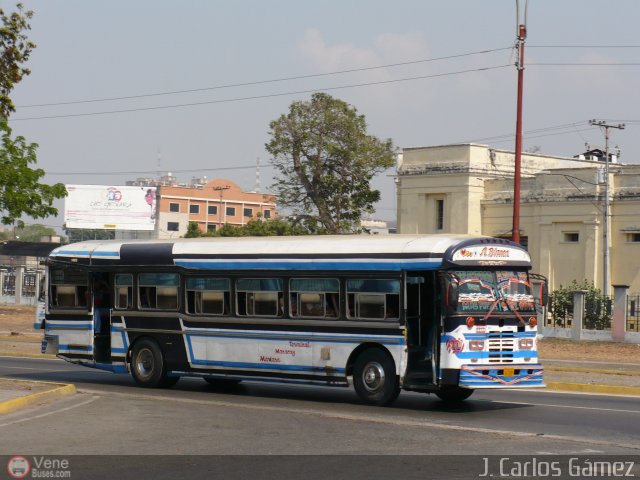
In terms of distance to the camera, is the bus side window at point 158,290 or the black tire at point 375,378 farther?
the bus side window at point 158,290

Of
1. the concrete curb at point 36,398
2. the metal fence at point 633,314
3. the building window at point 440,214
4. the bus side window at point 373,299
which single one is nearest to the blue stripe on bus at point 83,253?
the concrete curb at point 36,398

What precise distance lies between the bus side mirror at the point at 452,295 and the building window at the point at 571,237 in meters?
42.7

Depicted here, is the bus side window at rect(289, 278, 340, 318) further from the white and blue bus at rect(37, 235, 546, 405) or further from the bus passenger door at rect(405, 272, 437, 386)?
the bus passenger door at rect(405, 272, 437, 386)

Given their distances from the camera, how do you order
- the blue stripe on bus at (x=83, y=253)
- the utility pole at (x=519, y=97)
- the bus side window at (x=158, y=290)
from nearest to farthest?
the bus side window at (x=158, y=290), the blue stripe on bus at (x=83, y=253), the utility pole at (x=519, y=97)

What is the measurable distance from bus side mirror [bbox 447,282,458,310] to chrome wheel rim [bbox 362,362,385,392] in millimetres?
1734

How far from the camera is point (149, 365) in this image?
70.5ft

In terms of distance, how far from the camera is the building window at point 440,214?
2498 inches

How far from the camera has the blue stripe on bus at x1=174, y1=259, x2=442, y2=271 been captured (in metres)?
17.5

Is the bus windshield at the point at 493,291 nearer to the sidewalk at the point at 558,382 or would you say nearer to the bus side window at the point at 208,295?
the bus side window at the point at 208,295

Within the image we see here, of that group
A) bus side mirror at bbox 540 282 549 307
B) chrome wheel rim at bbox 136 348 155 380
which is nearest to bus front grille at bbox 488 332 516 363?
bus side mirror at bbox 540 282 549 307

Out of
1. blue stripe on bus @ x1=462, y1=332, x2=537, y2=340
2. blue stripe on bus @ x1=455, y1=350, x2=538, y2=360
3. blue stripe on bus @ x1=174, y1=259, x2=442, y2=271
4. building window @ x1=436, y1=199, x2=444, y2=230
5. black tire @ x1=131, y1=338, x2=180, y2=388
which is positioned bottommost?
black tire @ x1=131, y1=338, x2=180, y2=388

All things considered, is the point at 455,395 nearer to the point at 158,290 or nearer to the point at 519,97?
the point at 158,290

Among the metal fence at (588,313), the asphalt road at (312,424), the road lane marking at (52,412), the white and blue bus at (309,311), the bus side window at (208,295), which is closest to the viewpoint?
the asphalt road at (312,424)
